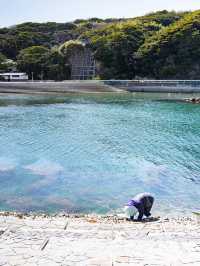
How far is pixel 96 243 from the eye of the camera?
10766mm

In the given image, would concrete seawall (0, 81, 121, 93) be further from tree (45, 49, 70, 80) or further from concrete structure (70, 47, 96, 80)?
concrete structure (70, 47, 96, 80)

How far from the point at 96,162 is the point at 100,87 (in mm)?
65028

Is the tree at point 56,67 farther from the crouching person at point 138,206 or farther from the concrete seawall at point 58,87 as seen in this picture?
the crouching person at point 138,206

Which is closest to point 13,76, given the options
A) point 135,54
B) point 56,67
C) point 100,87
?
point 56,67

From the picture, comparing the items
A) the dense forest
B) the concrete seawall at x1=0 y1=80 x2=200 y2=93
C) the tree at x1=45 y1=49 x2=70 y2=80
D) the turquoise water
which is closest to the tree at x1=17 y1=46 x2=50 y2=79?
the dense forest

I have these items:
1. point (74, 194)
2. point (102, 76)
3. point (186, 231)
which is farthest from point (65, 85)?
point (186, 231)

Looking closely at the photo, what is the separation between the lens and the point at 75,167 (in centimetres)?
2370

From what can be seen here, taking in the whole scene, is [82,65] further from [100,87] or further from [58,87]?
[100,87]

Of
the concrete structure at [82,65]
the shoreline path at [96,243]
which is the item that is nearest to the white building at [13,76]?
the concrete structure at [82,65]

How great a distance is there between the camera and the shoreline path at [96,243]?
9.65 metres

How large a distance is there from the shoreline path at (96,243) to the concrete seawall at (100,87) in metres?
76.2

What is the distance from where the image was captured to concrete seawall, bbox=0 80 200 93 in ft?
290

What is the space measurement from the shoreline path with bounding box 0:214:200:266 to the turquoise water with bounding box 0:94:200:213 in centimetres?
415

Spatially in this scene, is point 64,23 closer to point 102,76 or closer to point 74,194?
point 102,76
